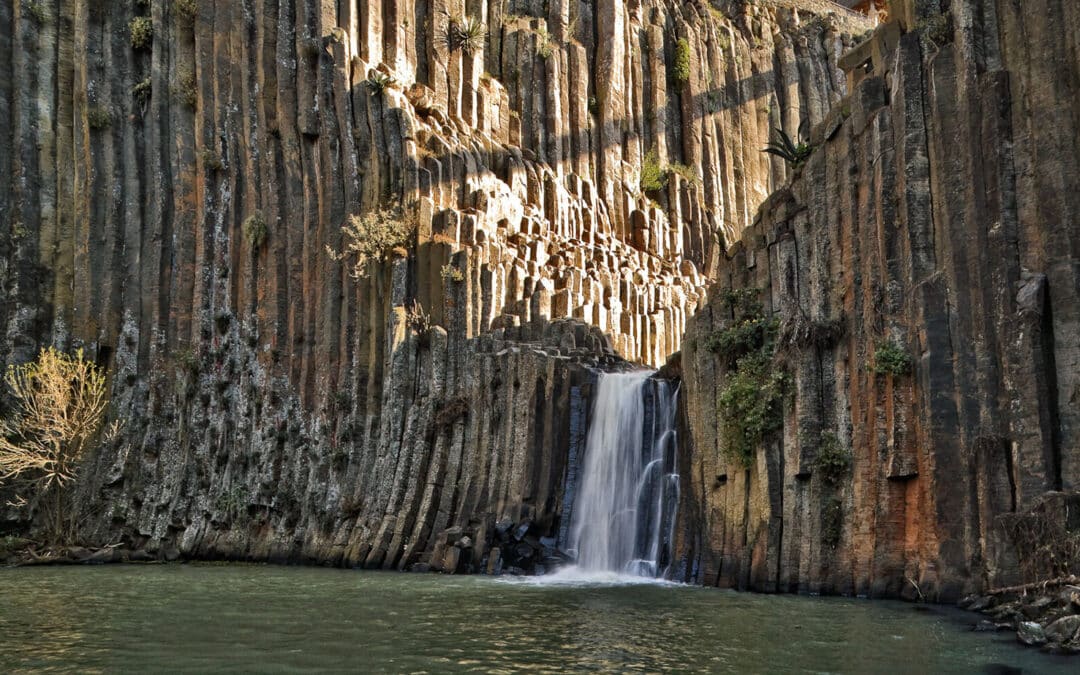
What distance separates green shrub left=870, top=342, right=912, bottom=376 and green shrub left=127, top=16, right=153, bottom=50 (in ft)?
117

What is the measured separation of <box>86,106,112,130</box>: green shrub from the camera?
42125 mm

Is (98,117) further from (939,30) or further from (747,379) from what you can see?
(939,30)

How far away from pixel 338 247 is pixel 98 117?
1404cm

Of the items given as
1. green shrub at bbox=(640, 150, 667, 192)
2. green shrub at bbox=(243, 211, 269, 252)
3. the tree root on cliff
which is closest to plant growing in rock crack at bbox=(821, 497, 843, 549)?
the tree root on cliff

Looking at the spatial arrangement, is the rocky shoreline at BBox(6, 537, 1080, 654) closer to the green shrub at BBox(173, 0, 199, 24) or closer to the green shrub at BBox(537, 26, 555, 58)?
the green shrub at BBox(537, 26, 555, 58)

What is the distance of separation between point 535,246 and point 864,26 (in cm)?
3181

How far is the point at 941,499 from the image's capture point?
18.0m

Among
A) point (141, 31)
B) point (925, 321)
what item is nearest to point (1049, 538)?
point (925, 321)

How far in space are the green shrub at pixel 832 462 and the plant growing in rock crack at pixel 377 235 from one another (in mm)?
18057

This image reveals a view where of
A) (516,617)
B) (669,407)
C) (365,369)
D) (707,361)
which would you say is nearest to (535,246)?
(365,369)

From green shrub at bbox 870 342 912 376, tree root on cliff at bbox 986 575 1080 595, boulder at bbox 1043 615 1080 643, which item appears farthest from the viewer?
green shrub at bbox 870 342 912 376

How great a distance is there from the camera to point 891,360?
19453 mm

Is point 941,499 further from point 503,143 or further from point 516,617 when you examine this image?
point 503,143

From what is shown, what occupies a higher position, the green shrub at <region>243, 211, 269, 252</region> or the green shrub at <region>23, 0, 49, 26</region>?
the green shrub at <region>23, 0, 49, 26</region>
